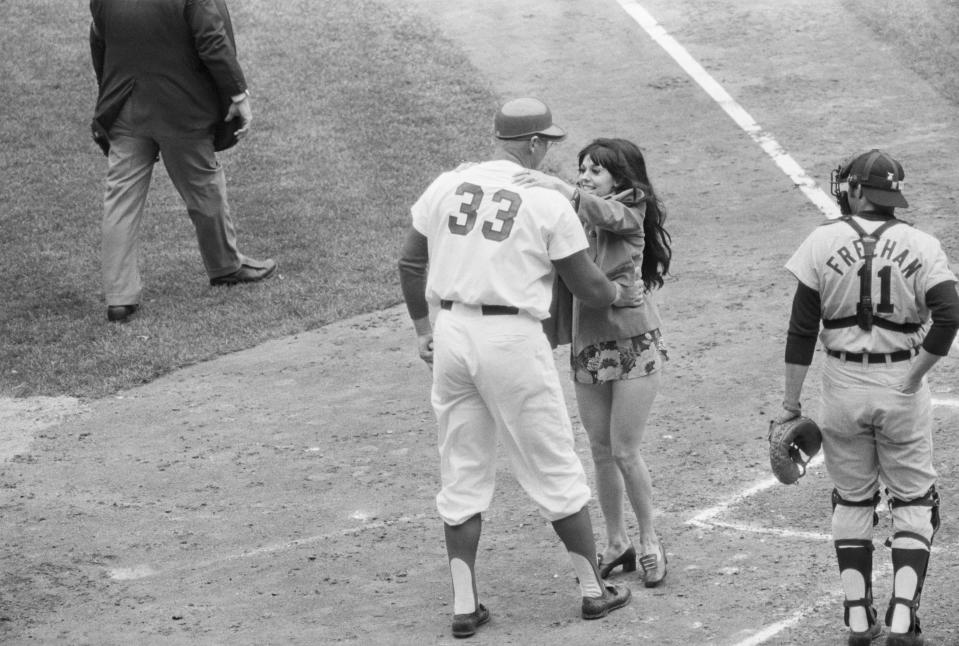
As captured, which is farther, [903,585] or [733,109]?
[733,109]

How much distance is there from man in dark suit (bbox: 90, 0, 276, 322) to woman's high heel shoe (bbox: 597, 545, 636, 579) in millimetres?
5278

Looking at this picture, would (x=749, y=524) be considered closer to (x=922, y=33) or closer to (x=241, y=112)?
(x=241, y=112)

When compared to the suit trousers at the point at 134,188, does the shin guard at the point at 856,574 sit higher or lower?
higher

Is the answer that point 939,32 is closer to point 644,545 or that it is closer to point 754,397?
point 754,397

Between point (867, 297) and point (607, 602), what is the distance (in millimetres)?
1642

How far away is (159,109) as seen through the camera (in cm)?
1042

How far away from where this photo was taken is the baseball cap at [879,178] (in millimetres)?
5535

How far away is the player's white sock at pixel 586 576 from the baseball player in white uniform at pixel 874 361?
98 cm

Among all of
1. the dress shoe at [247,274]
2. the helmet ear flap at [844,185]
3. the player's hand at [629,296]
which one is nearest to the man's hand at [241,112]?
the dress shoe at [247,274]

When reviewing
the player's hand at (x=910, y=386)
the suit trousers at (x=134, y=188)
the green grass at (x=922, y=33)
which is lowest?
the green grass at (x=922, y=33)

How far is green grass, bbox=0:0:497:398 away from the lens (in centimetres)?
1027

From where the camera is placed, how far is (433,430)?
8.34 metres

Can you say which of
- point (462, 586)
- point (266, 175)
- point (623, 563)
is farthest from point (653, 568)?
point (266, 175)

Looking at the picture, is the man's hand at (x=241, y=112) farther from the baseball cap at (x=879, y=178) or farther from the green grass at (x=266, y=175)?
the baseball cap at (x=879, y=178)
